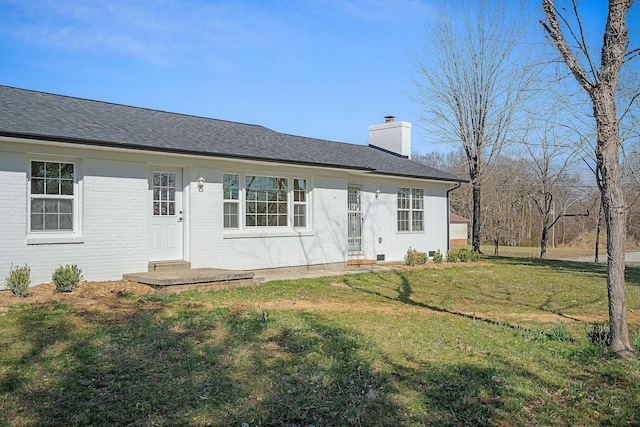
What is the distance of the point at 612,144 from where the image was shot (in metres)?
6.30

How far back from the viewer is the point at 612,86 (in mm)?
6371

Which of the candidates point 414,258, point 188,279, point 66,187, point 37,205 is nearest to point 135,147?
point 66,187

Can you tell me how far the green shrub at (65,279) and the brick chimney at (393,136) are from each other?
15261mm

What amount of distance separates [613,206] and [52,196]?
9.81 metres

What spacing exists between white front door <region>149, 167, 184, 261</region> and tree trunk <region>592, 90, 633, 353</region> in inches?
360

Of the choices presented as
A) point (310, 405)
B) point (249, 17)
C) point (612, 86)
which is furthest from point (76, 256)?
point (612, 86)

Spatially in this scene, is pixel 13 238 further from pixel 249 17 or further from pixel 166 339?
pixel 249 17

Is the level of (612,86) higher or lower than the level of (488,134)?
lower

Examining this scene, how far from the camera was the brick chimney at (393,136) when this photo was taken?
2241 cm

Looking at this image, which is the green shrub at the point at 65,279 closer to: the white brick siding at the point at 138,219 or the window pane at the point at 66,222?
the white brick siding at the point at 138,219

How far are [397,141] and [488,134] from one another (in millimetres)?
4586

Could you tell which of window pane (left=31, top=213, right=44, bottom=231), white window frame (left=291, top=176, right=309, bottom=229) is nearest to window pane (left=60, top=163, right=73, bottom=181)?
window pane (left=31, top=213, right=44, bottom=231)

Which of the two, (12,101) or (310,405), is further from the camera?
Result: (12,101)

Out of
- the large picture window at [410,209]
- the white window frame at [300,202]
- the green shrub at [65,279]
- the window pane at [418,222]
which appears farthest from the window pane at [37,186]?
the window pane at [418,222]
